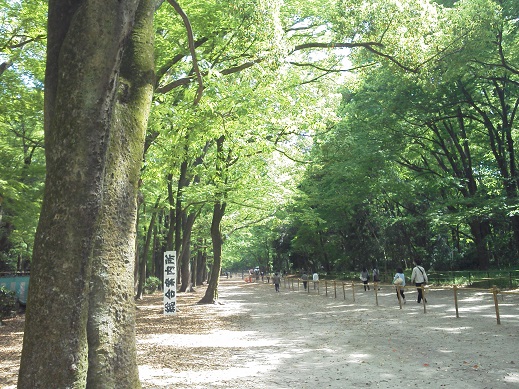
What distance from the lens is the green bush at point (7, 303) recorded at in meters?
15.6

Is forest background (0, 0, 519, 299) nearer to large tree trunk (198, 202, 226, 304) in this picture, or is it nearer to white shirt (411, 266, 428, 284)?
large tree trunk (198, 202, 226, 304)

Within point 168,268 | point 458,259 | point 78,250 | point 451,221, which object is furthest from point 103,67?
point 458,259

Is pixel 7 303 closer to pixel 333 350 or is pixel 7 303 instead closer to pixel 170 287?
A: pixel 170 287

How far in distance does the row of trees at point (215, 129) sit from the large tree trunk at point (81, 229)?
13 mm

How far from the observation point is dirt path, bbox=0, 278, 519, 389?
5.87m

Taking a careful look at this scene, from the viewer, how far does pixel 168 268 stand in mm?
13844

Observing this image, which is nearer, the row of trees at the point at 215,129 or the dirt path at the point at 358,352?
the row of trees at the point at 215,129

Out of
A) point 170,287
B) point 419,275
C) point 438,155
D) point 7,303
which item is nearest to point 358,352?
point 419,275

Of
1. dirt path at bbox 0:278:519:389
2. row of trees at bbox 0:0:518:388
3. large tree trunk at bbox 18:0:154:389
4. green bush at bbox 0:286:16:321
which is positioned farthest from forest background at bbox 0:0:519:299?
dirt path at bbox 0:278:519:389

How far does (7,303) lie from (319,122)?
44.7 ft

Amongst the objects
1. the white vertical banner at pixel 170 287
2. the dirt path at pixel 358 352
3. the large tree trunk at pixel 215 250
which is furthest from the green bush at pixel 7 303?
the dirt path at pixel 358 352

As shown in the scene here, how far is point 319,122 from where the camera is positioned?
44.3ft

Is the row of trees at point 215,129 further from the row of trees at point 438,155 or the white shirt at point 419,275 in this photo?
the white shirt at point 419,275

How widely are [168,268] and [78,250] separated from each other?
11248 mm
